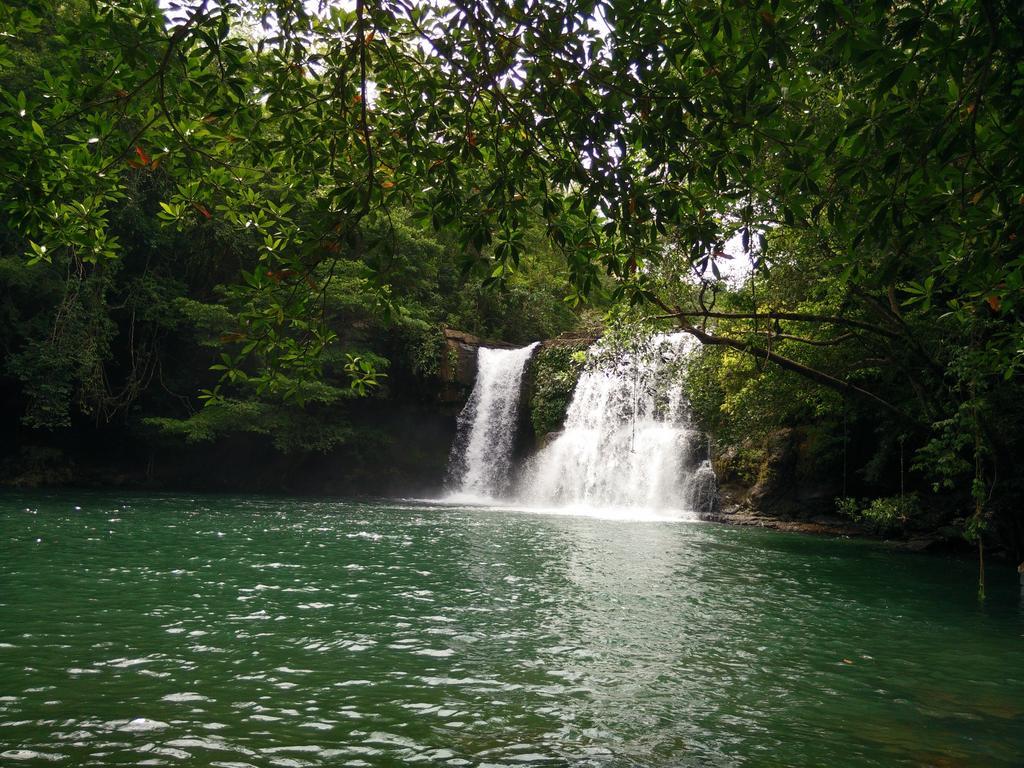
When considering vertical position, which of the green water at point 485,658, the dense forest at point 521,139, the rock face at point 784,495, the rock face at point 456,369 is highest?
the rock face at point 456,369

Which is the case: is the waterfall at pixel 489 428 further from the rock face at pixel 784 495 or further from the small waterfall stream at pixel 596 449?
the rock face at pixel 784 495

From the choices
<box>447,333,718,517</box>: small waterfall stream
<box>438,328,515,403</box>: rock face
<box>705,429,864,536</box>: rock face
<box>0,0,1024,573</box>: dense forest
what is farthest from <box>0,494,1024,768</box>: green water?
<box>438,328,515,403</box>: rock face

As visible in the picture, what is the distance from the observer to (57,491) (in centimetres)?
2275

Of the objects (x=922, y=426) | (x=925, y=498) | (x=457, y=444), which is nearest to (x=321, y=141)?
(x=922, y=426)

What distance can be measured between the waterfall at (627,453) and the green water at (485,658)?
9.54m

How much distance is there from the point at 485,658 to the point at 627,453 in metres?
17.9

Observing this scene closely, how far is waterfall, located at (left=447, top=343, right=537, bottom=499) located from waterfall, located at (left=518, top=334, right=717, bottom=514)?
1466 millimetres

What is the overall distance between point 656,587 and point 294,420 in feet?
61.4

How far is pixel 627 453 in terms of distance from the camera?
23984 mm

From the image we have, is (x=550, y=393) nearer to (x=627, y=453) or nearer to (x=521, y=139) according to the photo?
(x=627, y=453)

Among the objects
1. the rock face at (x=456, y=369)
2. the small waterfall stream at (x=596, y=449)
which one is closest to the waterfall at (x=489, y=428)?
the small waterfall stream at (x=596, y=449)

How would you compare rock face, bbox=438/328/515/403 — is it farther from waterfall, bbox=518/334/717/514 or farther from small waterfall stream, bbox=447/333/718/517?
waterfall, bbox=518/334/717/514

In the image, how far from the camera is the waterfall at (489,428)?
28.2m

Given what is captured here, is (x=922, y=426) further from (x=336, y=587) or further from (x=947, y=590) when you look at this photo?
(x=336, y=587)
